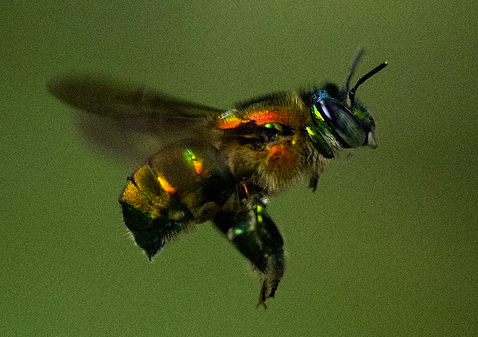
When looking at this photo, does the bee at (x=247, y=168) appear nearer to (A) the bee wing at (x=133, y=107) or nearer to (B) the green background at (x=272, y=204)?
(A) the bee wing at (x=133, y=107)

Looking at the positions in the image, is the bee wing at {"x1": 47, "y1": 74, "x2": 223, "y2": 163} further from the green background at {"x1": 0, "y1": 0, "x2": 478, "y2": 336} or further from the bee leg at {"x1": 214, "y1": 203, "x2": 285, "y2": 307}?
the green background at {"x1": 0, "y1": 0, "x2": 478, "y2": 336}

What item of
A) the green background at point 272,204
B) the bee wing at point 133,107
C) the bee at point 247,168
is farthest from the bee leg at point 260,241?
the green background at point 272,204

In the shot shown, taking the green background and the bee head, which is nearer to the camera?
the bee head

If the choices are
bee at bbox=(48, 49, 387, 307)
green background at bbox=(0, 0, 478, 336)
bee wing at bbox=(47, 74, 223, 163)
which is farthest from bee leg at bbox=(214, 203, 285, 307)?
green background at bbox=(0, 0, 478, 336)

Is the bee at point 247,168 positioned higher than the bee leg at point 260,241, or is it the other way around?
the bee at point 247,168

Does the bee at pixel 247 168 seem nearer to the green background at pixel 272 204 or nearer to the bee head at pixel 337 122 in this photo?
the bee head at pixel 337 122

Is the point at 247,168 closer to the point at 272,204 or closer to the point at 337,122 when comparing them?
the point at 337,122

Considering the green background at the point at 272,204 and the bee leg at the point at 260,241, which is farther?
the green background at the point at 272,204

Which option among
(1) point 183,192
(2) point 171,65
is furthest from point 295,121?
(2) point 171,65
